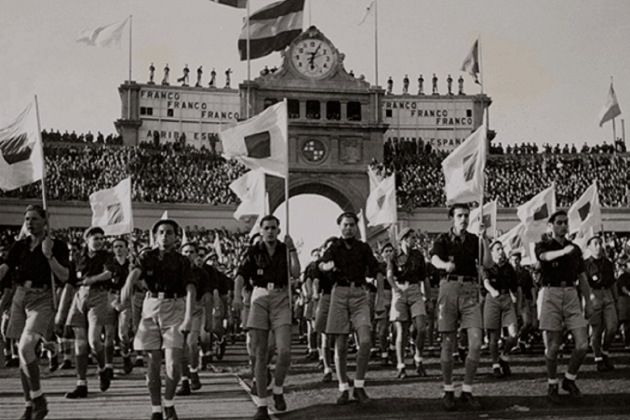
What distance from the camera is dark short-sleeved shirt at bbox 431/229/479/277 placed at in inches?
439

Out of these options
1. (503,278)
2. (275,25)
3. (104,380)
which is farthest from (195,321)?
(275,25)

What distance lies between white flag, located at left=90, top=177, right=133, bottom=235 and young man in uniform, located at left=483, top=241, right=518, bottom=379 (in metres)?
8.82

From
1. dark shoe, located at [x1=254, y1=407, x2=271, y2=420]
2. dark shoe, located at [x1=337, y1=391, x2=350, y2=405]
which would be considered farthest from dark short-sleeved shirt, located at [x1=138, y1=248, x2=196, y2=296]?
dark shoe, located at [x1=337, y1=391, x2=350, y2=405]

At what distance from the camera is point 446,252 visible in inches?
443

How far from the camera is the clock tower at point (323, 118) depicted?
56844mm

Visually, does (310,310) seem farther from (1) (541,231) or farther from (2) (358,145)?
(2) (358,145)

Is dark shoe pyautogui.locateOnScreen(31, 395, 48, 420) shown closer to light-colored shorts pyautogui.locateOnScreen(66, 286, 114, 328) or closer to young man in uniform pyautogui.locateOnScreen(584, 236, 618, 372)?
light-colored shorts pyautogui.locateOnScreen(66, 286, 114, 328)

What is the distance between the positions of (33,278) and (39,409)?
1566mm

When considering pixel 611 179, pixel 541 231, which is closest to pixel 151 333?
pixel 541 231

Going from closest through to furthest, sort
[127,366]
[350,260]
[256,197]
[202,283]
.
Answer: [350,260], [202,283], [127,366], [256,197]

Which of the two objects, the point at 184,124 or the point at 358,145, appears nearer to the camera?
the point at 358,145

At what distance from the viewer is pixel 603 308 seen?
15.5m

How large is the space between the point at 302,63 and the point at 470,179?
46.4m

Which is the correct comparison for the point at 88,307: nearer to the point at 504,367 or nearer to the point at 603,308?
the point at 504,367
